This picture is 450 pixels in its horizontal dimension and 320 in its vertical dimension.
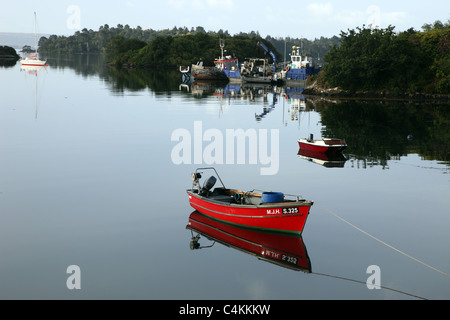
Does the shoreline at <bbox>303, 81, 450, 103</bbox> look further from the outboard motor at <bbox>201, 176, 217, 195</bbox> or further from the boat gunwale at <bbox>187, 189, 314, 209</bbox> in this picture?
the boat gunwale at <bbox>187, 189, 314, 209</bbox>

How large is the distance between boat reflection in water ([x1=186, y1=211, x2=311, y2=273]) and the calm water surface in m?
0.64

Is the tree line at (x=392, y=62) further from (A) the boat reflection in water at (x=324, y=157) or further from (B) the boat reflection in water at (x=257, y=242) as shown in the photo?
(B) the boat reflection in water at (x=257, y=242)

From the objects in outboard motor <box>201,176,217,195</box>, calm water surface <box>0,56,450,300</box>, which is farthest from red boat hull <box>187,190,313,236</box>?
outboard motor <box>201,176,217,195</box>

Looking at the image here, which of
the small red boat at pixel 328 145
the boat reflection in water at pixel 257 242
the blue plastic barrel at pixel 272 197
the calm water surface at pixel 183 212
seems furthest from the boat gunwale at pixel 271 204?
the small red boat at pixel 328 145

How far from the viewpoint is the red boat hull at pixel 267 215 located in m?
29.8

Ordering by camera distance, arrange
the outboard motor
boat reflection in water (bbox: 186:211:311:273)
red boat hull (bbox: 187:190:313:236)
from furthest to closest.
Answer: the outboard motor → red boat hull (bbox: 187:190:313:236) → boat reflection in water (bbox: 186:211:311:273)

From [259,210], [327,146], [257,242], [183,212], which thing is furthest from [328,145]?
[257,242]

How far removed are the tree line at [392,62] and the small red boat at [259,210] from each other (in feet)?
273

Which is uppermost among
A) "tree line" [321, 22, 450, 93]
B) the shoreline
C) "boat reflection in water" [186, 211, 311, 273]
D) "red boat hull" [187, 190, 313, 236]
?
"tree line" [321, 22, 450, 93]

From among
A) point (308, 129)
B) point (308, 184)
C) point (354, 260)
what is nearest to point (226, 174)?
point (308, 184)

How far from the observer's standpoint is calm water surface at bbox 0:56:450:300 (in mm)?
24547

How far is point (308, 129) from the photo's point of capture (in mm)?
73625
